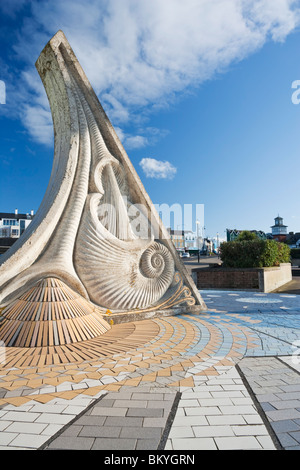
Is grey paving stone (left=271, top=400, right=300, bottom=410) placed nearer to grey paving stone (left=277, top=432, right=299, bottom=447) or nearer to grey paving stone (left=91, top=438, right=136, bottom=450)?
grey paving stone (left=277, top=432, right=299, bottom=447)

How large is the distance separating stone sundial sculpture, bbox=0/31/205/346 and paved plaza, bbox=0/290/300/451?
0.64 metres

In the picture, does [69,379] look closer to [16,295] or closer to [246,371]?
[246,371]

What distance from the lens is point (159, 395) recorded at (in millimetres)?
2621

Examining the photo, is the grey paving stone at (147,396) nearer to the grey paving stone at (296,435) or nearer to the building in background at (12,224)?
the grey paving stone at (296,435)

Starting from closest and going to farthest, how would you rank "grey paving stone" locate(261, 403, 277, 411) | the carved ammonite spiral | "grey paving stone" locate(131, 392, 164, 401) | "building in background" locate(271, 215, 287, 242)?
"grey paving stone" locate(261, 403, 277, 411) → "grey paving stone" locate(131, 392, 164, 401) → the carved ammonite spiral → "building in background" locate(271, 215, 287, 242)

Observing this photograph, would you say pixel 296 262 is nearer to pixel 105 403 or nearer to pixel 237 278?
pixel 237 278

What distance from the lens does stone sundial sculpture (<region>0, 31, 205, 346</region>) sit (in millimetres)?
4375

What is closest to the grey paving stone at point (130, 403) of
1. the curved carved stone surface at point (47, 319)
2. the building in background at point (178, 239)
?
the curved carved stone surface at point (47, 319)

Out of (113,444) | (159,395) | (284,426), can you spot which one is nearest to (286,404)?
(284,426)

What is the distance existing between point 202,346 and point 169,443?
2275 millimetres

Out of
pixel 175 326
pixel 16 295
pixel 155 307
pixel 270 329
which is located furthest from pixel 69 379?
pixel 270 329

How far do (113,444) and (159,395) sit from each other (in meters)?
0.80

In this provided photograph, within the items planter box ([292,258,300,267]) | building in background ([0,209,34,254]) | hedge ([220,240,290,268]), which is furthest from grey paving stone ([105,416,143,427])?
building in background ([0,209,34,254])

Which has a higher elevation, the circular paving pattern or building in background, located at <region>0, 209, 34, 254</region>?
building in background, located at <region>0, 209, 34, 254</region>
